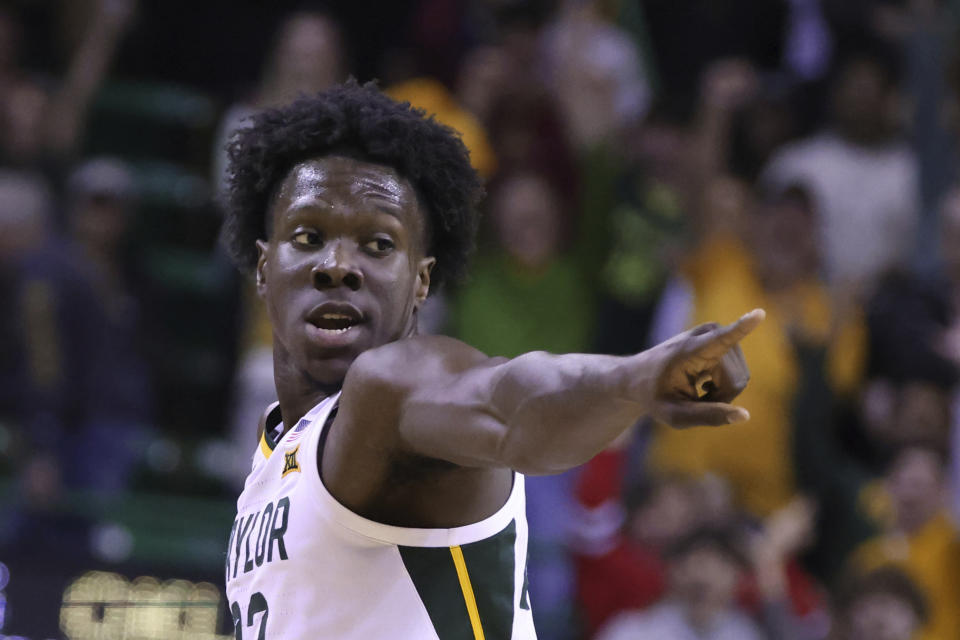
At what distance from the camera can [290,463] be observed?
3.14 m

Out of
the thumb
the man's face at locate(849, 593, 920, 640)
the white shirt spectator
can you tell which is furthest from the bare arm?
the white shirt spectator

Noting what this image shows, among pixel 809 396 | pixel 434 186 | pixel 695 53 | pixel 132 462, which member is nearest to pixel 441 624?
pixel 434 186

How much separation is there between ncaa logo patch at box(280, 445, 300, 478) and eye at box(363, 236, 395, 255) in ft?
1.52

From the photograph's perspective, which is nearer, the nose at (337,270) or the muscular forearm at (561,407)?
the muscular forearm at (561,407)

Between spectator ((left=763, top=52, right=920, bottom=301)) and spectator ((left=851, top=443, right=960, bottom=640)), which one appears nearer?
spectator ((left=851, top=443, right=960, bottom=640))

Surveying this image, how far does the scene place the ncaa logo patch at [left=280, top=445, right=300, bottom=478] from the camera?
10.2 feet

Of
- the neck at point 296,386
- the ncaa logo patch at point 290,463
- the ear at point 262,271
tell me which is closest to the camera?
the ncaa logo patch at point 290,463

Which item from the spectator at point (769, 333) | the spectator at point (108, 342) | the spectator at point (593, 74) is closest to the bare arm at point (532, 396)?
the spectator at point (769, 333)

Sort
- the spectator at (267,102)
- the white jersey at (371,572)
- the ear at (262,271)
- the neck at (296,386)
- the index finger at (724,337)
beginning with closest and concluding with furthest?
the index finger at (724,337) → the white jersey at (371,572) → the neck at (296,386) → the ear at (262,271) → the spectator at (267,102)

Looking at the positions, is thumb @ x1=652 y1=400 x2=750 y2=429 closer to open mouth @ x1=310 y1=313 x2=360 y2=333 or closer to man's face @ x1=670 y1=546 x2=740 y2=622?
open mouth @ x1=310 y1=313 x2=360 y2=333

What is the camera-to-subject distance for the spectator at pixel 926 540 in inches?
272

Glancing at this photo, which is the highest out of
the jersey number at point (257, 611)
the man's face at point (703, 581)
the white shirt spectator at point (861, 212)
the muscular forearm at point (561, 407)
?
the white shirt spectator at point (861, 212)

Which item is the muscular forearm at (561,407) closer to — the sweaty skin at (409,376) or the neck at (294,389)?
the sweaty skin at (409,376)

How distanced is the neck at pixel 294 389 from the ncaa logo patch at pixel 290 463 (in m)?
0.22
